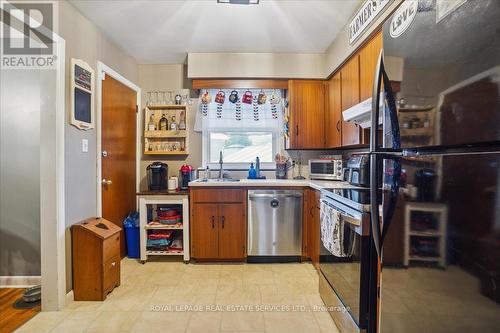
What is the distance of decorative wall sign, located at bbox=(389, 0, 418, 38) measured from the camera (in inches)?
32.6

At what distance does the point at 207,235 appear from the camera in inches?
111

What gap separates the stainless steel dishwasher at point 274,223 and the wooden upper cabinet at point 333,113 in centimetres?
74

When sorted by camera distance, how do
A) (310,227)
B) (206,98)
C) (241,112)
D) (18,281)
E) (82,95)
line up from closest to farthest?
(82,95) < (18,281) < (310,227) < (206,98) < (241,112)

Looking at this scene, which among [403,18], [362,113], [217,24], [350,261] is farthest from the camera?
[217,24]

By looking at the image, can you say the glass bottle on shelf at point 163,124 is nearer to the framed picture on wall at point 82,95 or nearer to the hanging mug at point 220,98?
the hanging mug at point 220,98

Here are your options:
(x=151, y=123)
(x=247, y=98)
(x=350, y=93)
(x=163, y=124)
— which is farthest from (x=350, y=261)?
(x=151, y=123)

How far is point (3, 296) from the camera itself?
214 centimetres

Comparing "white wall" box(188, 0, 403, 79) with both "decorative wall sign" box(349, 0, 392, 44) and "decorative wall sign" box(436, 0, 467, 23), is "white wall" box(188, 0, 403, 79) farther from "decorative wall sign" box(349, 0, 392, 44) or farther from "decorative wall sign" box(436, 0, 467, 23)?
"decorative wall sign" box(436, 0, 467, 23)

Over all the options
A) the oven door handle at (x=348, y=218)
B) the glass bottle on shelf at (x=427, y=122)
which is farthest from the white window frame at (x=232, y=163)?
the glass bottle on shelf at (x=427, y=122)

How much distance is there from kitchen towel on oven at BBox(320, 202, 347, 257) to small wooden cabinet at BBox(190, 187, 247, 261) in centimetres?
116

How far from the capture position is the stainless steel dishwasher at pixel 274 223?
9.27 ft

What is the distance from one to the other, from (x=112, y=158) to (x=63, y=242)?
1038mm

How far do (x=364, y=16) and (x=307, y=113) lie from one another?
1293 millimetres

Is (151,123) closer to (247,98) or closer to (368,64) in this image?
(247,98)
